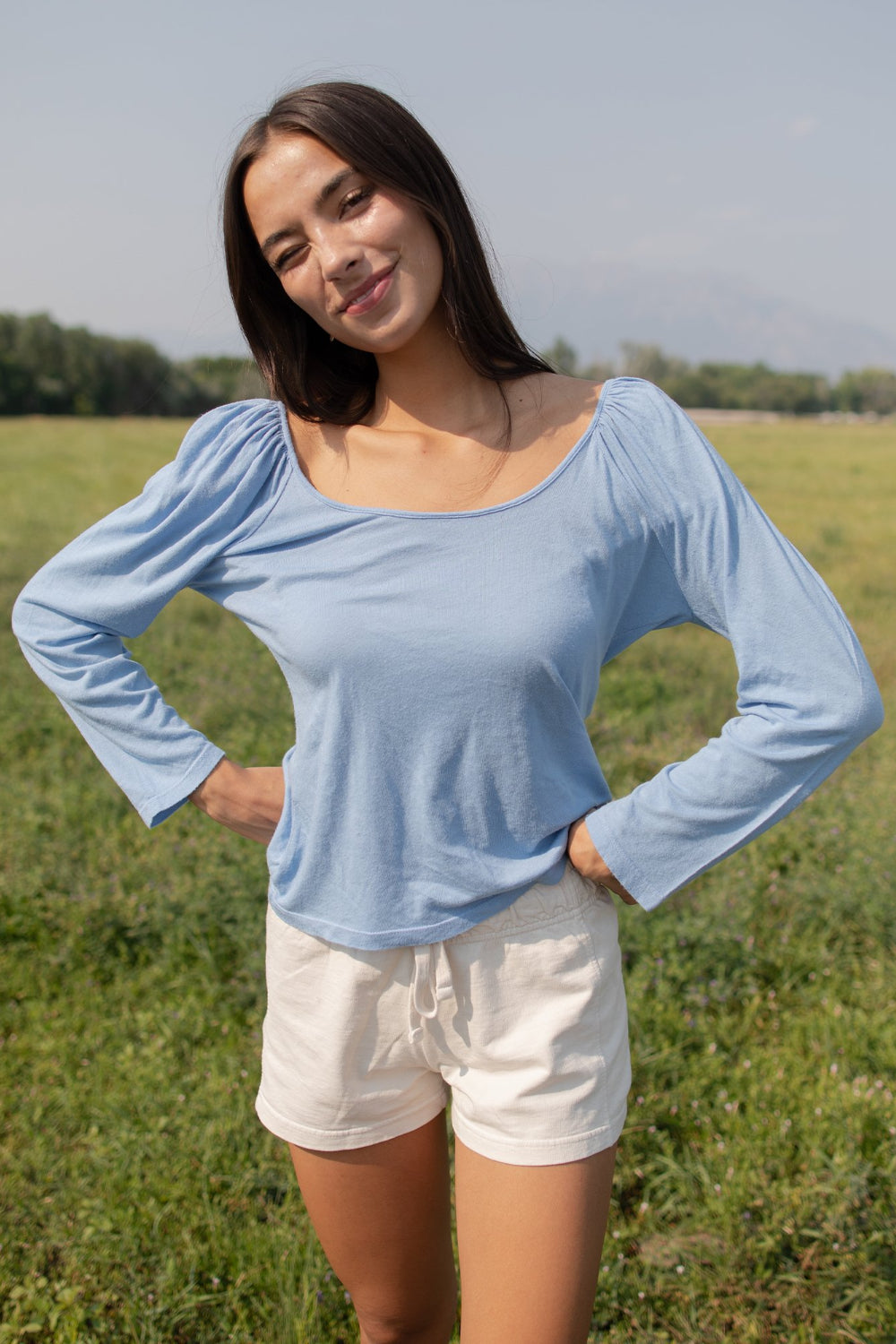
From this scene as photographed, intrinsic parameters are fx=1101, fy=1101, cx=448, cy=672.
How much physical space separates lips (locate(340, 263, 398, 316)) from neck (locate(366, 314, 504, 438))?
142mm

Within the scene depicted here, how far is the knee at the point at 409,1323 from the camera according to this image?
2.05 metres

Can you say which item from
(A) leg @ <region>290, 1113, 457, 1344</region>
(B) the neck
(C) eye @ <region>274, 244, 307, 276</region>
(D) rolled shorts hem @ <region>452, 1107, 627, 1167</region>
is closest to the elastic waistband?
(D) rolled shorts hem @ <region>452, 1107, 627, 1167</region>

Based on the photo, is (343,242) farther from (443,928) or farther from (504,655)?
(443,928)

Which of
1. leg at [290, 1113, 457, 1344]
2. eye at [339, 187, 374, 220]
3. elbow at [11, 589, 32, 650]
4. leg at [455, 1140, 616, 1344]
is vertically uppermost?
eye at [339, 187, 374, 220]

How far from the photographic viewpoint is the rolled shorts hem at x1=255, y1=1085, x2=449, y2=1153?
1.87 metres

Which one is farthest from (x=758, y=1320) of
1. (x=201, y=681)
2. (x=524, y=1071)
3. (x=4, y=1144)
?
(x=201, y=681)

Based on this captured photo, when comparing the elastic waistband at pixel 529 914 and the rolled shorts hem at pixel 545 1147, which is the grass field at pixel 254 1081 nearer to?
the rolled shorts hem at pixel 545 1147

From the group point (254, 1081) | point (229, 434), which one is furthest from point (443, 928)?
point (254, 1081)

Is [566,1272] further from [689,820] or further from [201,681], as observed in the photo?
[201,681]

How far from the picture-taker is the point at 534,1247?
1702 mm

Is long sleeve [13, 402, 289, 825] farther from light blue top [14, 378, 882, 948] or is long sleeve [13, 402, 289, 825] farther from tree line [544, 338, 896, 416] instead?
tree line [544, 338, 896, 416]

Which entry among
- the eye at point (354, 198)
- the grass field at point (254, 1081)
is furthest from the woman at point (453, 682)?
the grass field at point (254, 1081)

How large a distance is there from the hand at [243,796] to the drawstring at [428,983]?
0.42 m

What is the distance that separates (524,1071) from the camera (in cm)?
173
